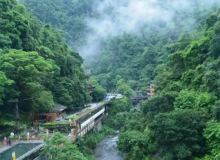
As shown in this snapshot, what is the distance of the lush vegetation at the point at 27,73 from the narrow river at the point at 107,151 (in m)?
6.39

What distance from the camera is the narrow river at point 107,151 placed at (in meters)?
26.4

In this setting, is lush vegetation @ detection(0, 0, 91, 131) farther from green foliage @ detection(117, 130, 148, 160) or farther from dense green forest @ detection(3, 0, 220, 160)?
green foliage @ detection(117, 130, 148, 160)

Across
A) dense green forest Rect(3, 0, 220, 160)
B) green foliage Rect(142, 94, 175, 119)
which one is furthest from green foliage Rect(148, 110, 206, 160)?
green foliage Rect(142, 94, 175, 119)

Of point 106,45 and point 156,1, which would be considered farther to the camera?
point 156,1

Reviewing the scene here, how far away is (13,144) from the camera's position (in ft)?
65.8

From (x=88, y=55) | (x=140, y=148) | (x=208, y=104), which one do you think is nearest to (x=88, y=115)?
(x=140, y=148)

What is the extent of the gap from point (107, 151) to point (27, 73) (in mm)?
12374

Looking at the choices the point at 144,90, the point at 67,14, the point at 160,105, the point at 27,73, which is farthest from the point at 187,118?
the point at 67,14

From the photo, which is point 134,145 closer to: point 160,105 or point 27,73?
point 160,105

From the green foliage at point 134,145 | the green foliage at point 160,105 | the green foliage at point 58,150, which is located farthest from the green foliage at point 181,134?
the green foliage at point 58,150

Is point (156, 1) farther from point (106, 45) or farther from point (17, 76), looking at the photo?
point (17, 76)

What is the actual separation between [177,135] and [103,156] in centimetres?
1135

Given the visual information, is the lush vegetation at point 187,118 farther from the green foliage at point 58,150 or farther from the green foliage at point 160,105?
the green foliage at point 58,150

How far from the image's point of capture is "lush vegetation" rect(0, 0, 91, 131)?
2145 centimetres
